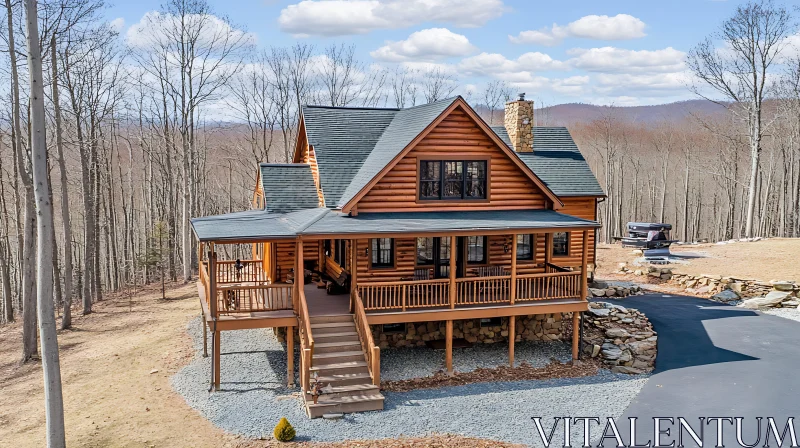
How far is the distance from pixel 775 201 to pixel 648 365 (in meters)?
46.9

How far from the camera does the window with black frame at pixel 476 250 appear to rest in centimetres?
1759

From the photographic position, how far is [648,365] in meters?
15.8

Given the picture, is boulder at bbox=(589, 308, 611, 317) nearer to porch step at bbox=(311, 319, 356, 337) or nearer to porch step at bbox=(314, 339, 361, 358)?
porch step at bbox=(311, 319, 356, 337)

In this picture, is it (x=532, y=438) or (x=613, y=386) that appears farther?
(x=613, y=386)

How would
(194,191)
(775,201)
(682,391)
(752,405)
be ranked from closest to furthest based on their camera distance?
→ (752,405) < (682,391) < (194,191) < (775,201)

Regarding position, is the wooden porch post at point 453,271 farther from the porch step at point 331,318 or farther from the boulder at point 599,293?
the boulder at point 599,293

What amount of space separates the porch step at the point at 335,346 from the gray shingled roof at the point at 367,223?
9.22 feet

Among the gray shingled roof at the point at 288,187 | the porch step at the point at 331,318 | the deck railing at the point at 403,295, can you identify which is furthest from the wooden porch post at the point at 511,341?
the gray shingled roof at the point at 288,187

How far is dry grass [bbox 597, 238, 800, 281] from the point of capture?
80.9 feet

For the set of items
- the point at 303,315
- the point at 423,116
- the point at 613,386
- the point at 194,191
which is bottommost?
the point at 613,386

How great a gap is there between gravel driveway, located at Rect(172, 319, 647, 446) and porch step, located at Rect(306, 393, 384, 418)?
0.56 ft

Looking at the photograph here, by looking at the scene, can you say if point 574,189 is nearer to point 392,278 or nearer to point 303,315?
point 392,278

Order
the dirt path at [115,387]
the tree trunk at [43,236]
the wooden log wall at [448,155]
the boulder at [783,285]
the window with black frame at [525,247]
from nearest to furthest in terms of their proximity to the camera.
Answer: the tree trunk at [43,236] < the dirt path at [115,387] < the wooden log wall at [448,155] < the window with black frame at [525,247] < the boulder at [783,285]

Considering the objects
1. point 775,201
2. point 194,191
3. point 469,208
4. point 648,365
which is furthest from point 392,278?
point 775,201
